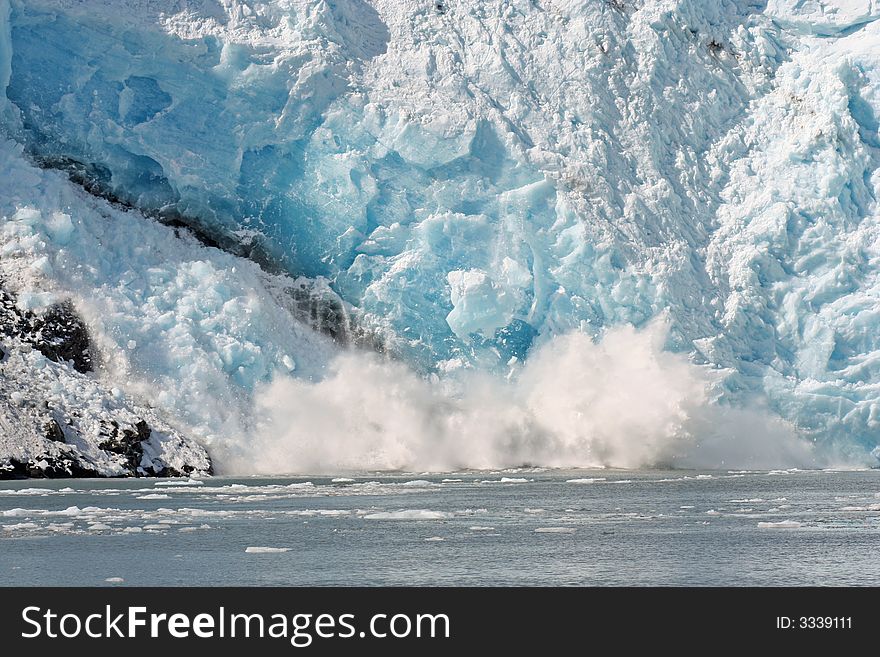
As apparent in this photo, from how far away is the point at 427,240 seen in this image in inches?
1829

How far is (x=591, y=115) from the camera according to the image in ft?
165

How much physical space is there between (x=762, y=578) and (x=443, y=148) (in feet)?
99.9

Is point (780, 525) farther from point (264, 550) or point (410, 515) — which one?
point (264, 550)

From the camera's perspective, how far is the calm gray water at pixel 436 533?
1909 cm

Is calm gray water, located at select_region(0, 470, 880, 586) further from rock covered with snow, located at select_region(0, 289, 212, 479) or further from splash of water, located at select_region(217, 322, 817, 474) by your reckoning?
splash of water, located at select_region(217, 322, 817, 474)

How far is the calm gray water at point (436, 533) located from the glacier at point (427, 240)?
28.2 ft

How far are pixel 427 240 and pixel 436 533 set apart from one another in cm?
2351

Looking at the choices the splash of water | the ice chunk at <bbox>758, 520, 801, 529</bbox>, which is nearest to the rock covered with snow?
the splash of water

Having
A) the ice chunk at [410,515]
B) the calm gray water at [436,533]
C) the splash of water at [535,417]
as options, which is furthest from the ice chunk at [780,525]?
the splash of water at [535,417]

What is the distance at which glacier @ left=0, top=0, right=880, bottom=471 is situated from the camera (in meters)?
44.9

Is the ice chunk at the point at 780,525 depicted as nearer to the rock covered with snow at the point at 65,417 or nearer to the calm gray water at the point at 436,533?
the calm gray water at the point at 436,533
